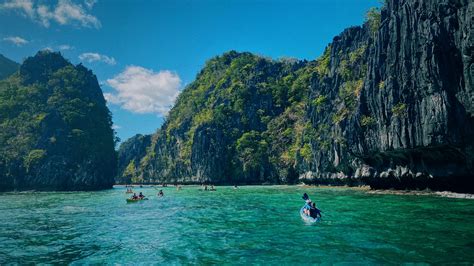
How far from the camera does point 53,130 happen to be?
11475 cm

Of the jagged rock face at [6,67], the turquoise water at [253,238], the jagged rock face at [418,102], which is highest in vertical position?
the jagged rock face at [6,67]

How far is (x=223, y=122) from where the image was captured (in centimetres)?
13250

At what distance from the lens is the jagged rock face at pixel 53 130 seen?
103000 mm

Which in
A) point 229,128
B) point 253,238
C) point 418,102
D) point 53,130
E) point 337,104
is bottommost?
point 253,238

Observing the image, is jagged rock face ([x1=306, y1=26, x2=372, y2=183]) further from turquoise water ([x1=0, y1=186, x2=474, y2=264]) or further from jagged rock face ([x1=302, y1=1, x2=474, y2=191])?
turquoise water ([x1=0, y1=186, x2=474, y2=264])

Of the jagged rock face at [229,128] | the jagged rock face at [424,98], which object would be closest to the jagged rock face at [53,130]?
the jagged rock face at [229,128]

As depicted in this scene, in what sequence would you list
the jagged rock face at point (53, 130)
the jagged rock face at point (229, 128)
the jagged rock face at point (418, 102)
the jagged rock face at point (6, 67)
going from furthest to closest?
the jagged rock face at point (6, 67) < the jagged rock face at point (229, 128) < the jagged rock face at point (53, 130) < the jagged rock face at point (418, 102)

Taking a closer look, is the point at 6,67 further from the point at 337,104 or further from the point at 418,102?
the point at 418,102

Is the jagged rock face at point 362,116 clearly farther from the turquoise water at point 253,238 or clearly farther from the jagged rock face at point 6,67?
the jagged rock face at point 6,67

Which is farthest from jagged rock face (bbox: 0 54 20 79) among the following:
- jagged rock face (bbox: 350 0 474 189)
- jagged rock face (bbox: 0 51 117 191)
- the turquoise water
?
jagged rock face (bbox: 350 0 474 189)

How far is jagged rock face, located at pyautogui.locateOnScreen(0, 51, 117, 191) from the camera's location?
10300cm

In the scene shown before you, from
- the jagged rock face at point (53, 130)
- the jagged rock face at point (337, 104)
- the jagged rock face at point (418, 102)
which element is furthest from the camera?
the jagged rock face at point (53, 130)

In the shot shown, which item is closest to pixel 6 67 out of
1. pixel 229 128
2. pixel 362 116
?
pixel 229 128

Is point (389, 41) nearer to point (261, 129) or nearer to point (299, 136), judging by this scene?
point (299, 136)
